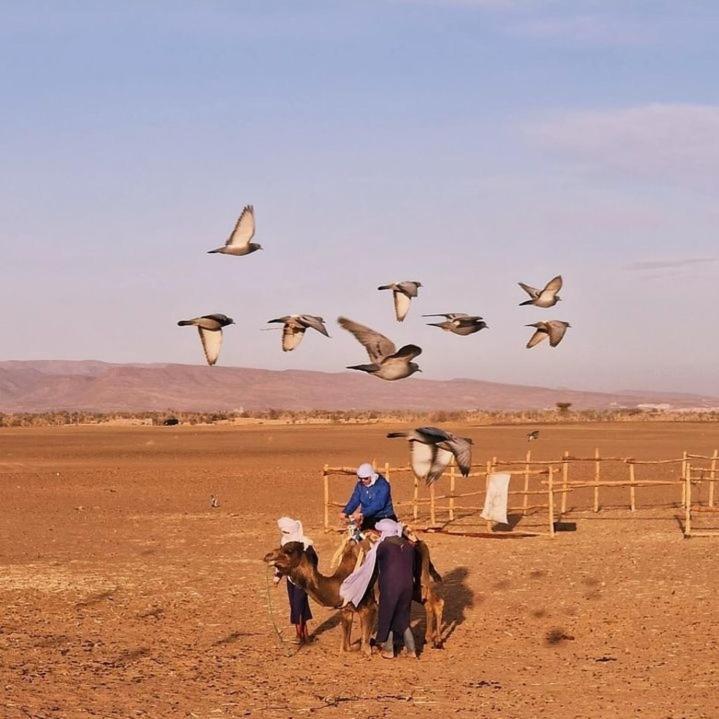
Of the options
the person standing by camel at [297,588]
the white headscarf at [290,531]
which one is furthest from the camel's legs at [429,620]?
the white headscarf at [290,531]

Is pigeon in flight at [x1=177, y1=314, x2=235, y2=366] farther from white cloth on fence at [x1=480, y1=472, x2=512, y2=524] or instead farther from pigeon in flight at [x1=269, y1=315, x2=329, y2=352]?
white cloth on fence at [x1=480, y1=472, x2=512, y2=524]

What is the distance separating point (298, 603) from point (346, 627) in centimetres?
55

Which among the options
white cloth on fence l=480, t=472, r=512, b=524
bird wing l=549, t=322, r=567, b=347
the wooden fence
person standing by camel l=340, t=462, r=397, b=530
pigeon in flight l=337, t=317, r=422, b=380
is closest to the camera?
pigeon in flight l=337, t=317, r=422, b=380

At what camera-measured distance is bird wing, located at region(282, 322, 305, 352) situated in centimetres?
1231

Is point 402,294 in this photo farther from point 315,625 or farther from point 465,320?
point 315,625

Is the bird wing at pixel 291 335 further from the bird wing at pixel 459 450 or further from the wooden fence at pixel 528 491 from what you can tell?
the wooden fence at pixel 528 491

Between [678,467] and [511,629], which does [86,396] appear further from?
[511,629]

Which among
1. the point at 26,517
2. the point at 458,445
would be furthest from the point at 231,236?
the point at 26,517

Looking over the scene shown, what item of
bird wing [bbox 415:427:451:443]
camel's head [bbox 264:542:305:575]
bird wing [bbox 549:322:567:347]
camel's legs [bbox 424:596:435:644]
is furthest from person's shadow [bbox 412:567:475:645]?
bird wing [bbox 549:322:567:347]

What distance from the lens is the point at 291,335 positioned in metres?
12.4

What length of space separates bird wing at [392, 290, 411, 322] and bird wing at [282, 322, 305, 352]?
1306 mm

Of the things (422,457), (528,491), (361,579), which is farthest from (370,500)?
(528,491)

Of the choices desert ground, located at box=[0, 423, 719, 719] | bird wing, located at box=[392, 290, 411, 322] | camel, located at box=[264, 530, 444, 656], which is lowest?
desert ground, located at box=[0, 423, 719, 719]

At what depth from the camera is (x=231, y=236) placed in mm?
12805
